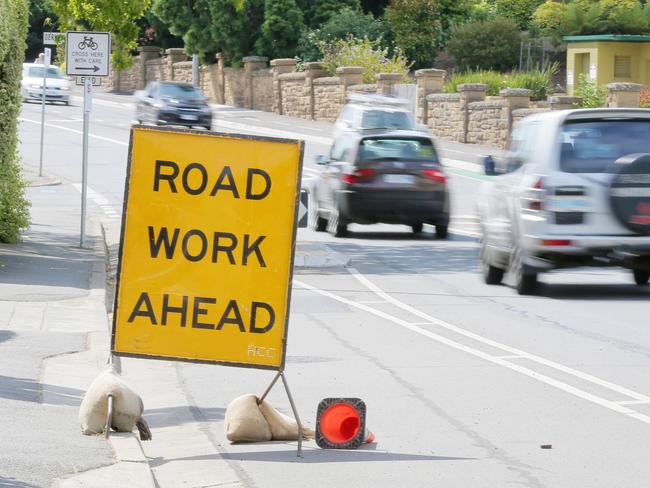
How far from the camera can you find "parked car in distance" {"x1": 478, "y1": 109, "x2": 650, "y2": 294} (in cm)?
1510

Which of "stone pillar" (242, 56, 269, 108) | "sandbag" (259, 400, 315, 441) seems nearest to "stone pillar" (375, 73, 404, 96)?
"stone pillar" (242, 56, 269, 108)

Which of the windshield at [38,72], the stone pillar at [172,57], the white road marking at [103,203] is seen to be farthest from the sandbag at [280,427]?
the stone pillar at [172,57]

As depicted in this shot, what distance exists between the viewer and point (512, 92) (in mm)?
42344

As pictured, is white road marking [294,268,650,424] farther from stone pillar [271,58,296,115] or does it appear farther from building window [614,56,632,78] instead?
stone pillar [271,58,296,115]

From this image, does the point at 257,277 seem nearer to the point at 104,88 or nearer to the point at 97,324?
the point at 97,324

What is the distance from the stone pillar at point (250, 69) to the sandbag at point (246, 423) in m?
54.7

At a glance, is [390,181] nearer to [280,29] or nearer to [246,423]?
[246,423]

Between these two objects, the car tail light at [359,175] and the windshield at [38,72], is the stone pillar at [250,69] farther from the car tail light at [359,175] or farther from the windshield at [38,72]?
the car tail light at [359,175]

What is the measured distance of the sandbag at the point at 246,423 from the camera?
8750 millimetres

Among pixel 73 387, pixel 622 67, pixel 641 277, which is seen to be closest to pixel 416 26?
pixel 622 67

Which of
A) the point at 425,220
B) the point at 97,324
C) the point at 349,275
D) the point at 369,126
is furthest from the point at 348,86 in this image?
the point at 97,324

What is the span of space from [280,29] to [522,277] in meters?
47.7

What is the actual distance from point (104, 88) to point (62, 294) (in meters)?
65.9

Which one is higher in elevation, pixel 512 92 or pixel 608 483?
pixel 512 92
